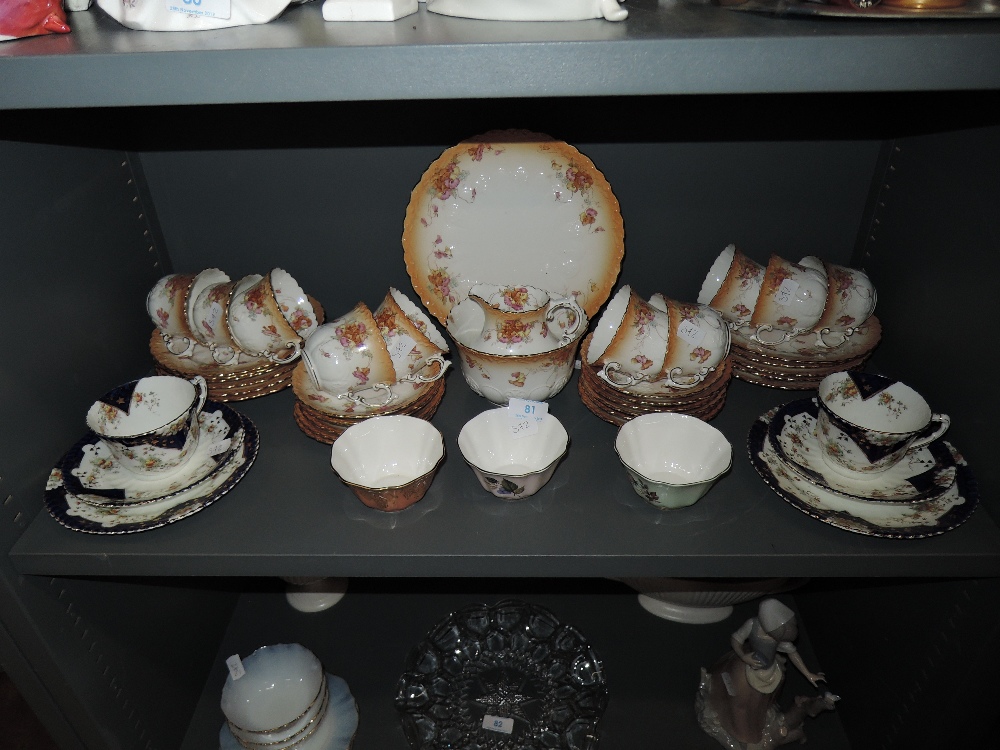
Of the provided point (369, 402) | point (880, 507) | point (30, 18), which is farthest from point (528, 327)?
point (30, 18)

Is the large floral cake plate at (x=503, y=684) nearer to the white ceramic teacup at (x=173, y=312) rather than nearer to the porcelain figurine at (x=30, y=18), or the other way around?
the white ceramic teacup at (x=173, y=312)

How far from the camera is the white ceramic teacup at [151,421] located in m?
0.89

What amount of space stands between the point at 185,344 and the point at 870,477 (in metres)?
0.98

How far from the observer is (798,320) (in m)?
1.05

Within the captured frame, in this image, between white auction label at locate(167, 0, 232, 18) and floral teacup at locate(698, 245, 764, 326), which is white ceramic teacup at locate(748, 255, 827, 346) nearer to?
floral teacup at locate(698, 245, 764, 326)

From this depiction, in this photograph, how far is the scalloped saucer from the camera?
852mm

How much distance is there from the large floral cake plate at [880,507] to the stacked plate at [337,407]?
1.50 ft

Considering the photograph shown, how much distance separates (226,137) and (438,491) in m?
0.65

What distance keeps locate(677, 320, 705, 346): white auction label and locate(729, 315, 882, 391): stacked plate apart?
12 centimetres

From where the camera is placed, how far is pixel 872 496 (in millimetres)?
855

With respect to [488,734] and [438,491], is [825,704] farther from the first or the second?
[438,491]

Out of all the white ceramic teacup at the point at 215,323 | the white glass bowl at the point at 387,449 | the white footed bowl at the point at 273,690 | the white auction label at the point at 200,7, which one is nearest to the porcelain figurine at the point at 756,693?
the white glass bowl at the point at 387,449

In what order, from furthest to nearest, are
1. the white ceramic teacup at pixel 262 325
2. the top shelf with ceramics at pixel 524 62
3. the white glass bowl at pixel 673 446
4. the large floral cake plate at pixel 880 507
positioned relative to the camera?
the white ceramic teacup at pixel 262 325 < the white glass bowl at pixel 673 446 < the large floral cake plate at pixel 880 507 < the top shelf with ceramics at pixel 524 62

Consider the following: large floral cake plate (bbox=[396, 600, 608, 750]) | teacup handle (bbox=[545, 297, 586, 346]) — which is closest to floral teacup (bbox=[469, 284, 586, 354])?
teacup handle (bbox=[545, 297, 586, 346])
